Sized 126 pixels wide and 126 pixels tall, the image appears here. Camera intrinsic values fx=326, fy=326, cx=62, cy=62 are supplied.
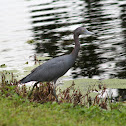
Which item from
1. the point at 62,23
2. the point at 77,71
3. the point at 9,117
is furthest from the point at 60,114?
the point at 62,23

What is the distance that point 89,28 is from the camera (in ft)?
52.0

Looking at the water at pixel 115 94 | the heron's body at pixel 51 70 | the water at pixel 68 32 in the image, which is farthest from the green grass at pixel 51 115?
the water at pixel 68 32

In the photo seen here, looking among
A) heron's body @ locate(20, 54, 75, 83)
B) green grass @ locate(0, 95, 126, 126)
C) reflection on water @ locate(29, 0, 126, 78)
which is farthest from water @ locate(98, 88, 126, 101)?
green grass @ locate(0, 95, 126, 126)

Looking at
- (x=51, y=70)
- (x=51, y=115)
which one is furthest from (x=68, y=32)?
(x=51, y=115)

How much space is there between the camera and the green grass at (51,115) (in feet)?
16.9

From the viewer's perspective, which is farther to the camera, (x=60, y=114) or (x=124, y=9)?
(x=124, y=9)

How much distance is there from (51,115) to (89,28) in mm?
10583

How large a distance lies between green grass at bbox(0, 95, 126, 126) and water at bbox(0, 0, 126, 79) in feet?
12.2

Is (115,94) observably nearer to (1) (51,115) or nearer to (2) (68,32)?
(1) (51,115)

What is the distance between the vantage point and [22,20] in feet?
65.1

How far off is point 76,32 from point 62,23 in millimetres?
10052

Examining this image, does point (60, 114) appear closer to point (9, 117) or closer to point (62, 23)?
point (9, 117)

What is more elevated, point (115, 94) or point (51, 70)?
point (51, 70)

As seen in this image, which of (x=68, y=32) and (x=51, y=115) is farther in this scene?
(x=68, y=32)
